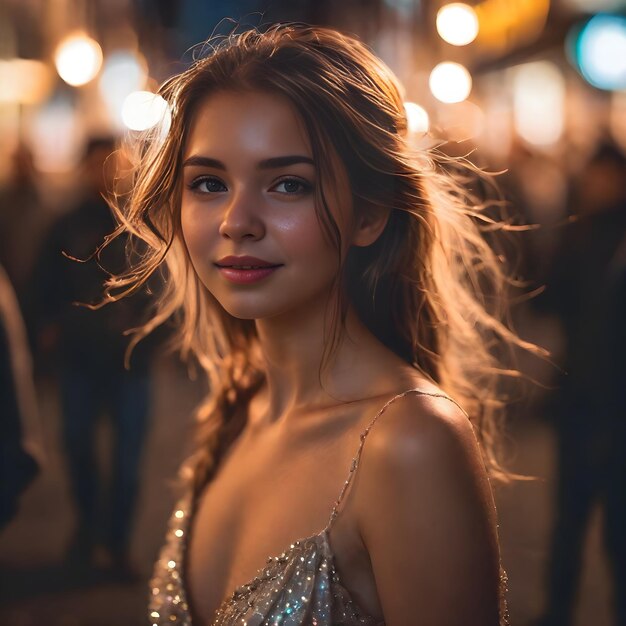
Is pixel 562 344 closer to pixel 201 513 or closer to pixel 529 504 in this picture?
pixel 529 504

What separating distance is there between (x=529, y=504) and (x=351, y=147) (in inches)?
34.0

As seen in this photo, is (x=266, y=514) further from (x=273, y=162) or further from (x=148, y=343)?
(x=148, y=343)

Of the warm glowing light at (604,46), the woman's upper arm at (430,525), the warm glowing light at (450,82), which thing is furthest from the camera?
the warm glowing light at (604,46)

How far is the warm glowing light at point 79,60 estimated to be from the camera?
1728 mm

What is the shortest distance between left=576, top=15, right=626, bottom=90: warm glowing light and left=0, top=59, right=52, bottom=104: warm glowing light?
150 cm

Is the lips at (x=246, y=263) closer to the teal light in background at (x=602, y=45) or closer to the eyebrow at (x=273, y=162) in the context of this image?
the eyebrow at (x=273, y=162)

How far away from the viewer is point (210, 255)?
92 centimetres

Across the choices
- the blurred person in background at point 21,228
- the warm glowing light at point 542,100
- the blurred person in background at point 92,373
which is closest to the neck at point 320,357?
the blurred person in background at point 92,373

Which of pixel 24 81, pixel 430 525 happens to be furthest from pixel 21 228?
pixel 430 525

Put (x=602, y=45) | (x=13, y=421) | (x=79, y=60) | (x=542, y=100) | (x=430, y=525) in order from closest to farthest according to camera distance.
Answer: (x=430, y=525) → (x=13, y=421) → (x=79, y=60) → (x=602, y=45) → (x=542, y=100)

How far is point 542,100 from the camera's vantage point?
4.91 m

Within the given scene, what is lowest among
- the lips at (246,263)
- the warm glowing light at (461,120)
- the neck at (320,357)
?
the neck at (320,357)

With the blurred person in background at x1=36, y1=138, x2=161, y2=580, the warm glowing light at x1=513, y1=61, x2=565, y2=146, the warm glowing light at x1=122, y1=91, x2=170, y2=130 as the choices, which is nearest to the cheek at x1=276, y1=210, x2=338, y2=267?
the warm glowing light at x1=122, y1=91, x2=170, y2=130

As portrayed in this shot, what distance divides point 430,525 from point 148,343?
3.59 ft
